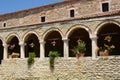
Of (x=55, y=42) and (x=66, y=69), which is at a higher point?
(x=55, y=42)

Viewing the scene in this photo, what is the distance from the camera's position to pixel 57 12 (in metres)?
27.2

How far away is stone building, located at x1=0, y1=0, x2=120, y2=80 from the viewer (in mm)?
20328

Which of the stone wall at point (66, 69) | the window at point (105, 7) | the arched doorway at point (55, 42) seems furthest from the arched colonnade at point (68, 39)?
the window at point (105, 7)

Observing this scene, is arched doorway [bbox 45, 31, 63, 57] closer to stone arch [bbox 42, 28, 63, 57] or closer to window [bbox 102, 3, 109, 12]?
stone arch [bbox 42, 28, 63, 57]

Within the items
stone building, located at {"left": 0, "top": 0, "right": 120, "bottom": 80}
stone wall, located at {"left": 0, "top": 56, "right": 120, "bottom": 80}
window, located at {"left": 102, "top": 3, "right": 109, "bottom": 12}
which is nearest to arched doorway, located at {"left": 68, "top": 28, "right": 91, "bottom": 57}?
stone building, located at {"left": 0, "top": 0, "right": 120, "bottom": 80}

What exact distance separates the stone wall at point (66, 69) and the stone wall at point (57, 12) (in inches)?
199

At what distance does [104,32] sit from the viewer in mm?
24094

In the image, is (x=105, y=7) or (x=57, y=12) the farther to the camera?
(x=57, y=12)

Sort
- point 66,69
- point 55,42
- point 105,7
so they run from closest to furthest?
1. point 66,69
2. point 105,7
3. point 55,42

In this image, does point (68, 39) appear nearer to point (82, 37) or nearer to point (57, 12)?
point (82, 37)

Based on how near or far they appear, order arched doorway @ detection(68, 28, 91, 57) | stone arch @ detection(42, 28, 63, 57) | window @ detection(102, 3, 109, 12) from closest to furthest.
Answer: window @ detection(102, 3, 109, 12)
arched doorway @ detection(68, 28, 91, 57)
stone arch @ detection(42, 28, 63, 57)

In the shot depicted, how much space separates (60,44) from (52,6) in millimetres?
3361

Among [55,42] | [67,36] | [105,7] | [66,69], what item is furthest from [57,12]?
[66,69]

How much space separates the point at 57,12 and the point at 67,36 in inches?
189
